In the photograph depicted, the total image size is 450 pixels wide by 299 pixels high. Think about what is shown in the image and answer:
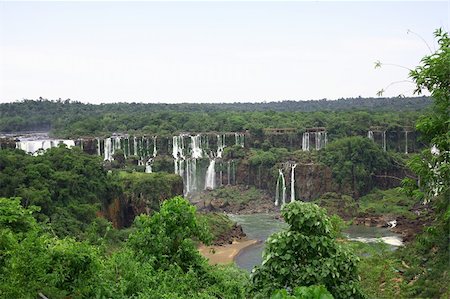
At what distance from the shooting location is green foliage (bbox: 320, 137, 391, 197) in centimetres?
4759

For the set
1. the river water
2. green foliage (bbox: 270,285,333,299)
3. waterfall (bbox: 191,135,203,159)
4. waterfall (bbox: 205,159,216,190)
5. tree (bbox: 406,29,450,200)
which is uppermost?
tree (bbox: 406,29,450,200)

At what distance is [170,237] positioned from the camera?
33.2 feet

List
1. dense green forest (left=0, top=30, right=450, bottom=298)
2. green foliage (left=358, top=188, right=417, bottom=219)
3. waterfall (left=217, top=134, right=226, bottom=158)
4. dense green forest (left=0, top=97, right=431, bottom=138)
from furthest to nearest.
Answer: dense green forest (left=0, top=97, right=431, bottom=138)
waterfall (left=217, top=134, right=226, bottom=158)
green foliage (left=358, top=188, right=417, bottom=219)
dense green forest (left=0, top=30, right=450, bottom=298)

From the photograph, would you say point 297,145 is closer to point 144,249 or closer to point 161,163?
point 161,163

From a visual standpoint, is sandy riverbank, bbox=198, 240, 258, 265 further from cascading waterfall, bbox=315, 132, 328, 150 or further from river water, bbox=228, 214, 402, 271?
cascading waterfall, bbox=315, 132, 328, 150

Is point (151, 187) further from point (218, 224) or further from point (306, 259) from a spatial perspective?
point (306, 259)

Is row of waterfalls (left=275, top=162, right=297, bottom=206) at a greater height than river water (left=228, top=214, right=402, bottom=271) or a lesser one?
greater

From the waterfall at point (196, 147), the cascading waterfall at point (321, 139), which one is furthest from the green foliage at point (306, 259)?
the cascading waterfall at point (321, 139)

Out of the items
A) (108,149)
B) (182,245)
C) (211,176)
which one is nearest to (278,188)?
(211,176)

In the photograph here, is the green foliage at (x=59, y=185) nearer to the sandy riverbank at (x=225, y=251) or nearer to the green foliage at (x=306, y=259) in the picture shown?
the sandy riverbank at (x=225, y=251)

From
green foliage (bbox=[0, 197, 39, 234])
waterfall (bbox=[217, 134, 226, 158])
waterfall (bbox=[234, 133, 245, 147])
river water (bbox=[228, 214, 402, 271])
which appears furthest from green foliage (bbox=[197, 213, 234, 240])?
green foliage (bbox=[0, 197, 39, 234])

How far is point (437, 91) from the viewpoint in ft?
21.7

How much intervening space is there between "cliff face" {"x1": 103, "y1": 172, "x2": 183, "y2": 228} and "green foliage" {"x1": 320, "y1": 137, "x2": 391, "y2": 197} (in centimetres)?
1674

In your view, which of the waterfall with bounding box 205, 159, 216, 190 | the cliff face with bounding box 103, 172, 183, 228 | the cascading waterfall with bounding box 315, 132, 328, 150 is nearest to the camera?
Answer: the cliff face with bounding box 103, 172, 183, 228
